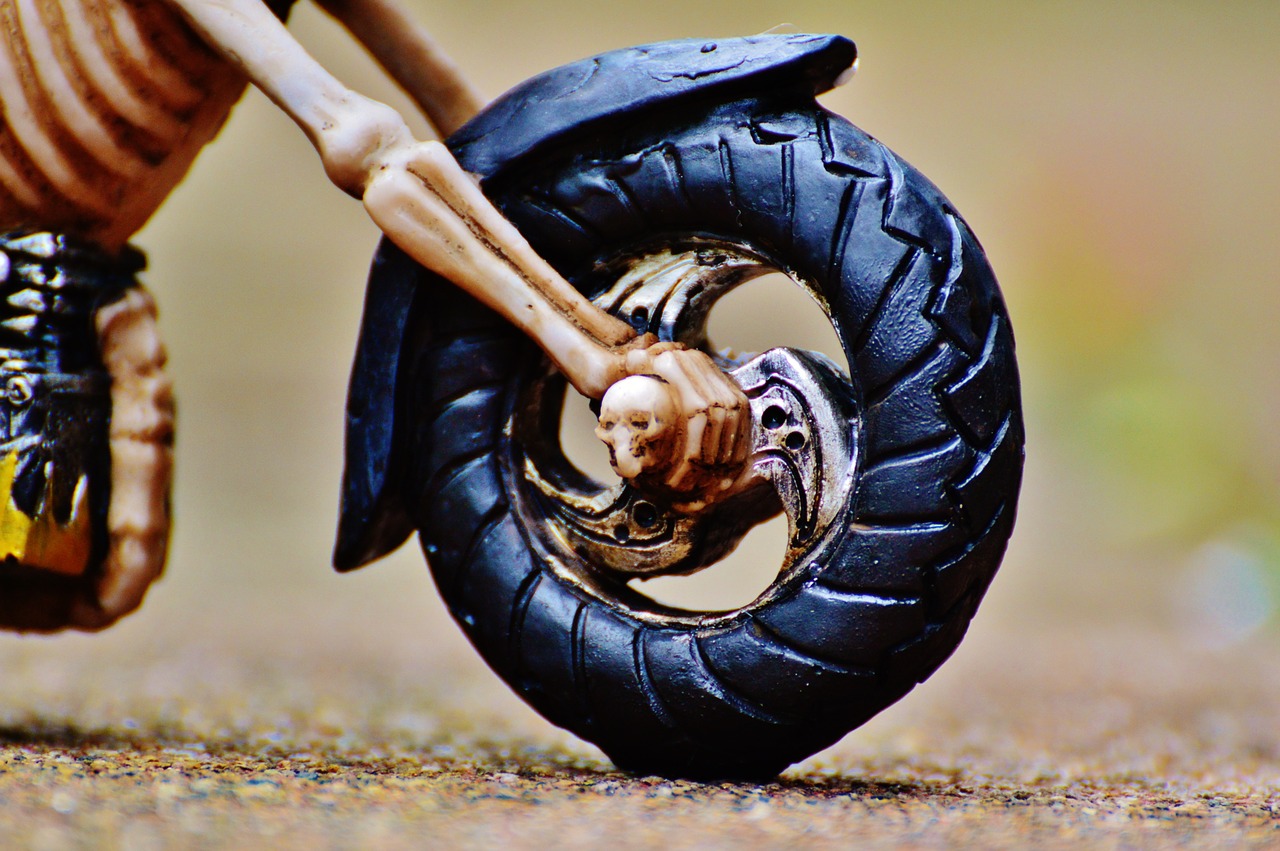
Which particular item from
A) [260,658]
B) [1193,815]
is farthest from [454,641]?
[1193,815]

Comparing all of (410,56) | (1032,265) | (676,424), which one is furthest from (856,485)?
(1032,265)

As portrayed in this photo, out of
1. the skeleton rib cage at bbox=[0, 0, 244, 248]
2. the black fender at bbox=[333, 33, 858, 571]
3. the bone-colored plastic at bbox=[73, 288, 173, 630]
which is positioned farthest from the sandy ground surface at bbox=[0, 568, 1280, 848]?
Result: the skeleton rib cage at bbox=[0, 0, 244, 248]

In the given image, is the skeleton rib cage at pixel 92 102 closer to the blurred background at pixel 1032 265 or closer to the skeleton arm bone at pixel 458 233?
the skeleton arm bone at pixel 458 233

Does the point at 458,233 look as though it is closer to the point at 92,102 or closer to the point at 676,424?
the point at 676,424

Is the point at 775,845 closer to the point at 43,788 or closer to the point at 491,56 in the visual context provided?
the point at 43,788

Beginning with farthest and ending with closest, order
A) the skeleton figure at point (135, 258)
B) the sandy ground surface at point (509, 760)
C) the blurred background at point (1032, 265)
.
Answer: the blurred background at point (1032, 265) < the skeleton figure at point (135, 258) < the sandy ground surface at point (509, 760)

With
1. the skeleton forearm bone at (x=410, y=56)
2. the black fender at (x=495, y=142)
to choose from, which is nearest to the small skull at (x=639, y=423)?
the black fender at (x=495, y=142)

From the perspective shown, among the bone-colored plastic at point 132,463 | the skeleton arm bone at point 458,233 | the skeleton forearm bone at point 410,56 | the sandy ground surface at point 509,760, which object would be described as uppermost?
the skeleton forearm bone at point 410,56
